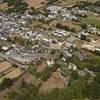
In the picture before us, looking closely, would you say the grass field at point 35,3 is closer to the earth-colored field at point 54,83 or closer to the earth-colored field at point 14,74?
the earth-colored field at point 14,74

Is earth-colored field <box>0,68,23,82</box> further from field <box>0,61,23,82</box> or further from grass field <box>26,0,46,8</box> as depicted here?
grass field <box>26,0,46,8</box>

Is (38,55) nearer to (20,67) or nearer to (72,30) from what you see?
(20,67)

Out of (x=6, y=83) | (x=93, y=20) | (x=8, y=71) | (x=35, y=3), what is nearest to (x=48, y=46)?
(x=8, y=71)

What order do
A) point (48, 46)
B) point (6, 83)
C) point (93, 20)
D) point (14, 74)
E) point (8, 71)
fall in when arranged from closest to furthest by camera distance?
point (6, 83) < point (14, 74) < point (8, 71) < point (48, 46) < point (93, 20)

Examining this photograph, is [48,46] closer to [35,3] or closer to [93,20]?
[93,20]

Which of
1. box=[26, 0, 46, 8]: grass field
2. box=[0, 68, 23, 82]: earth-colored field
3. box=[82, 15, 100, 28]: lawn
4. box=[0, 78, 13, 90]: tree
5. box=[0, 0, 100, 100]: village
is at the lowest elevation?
box=[26, 0, 46, 8]: grass field

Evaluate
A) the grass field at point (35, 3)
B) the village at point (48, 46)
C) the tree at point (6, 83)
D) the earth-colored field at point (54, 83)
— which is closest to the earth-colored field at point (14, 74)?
the village at point (48, 46)

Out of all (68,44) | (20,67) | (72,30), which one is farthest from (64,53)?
(72,30)

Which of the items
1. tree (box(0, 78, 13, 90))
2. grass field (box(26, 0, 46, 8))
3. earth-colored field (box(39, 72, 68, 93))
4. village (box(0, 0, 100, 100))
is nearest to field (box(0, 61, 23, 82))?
village (box(0, 0, 100, 100))

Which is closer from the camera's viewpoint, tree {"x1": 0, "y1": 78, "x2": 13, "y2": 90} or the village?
tree {"x1": 0, "y1": 78, "x2": 13, "y2": 90}
